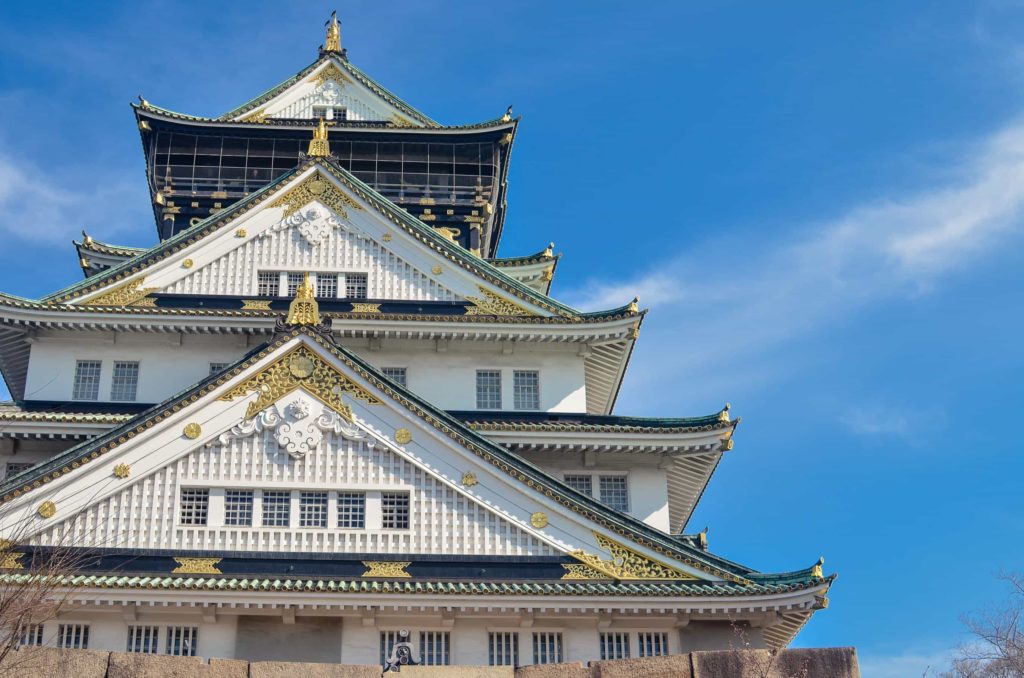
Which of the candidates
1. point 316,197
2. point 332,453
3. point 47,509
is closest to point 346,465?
point 332,453

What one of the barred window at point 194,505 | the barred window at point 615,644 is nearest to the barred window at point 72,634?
the barred window at point 194,505

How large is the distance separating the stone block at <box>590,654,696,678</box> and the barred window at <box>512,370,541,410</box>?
53.3 ft

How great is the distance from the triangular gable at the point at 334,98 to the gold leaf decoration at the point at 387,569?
67.0 ft

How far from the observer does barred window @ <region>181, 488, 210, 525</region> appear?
25.9m

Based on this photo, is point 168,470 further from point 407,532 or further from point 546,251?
point 546,251

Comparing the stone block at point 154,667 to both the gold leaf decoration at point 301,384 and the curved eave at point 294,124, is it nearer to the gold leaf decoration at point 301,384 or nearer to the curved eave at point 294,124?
the gold leaf decoration at point 301,384

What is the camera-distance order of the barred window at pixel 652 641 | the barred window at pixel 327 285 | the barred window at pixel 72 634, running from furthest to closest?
1. the barred window at pixel 327 285
2. the barred window at pixel 652 641
3. the barred window at pixel 72 634

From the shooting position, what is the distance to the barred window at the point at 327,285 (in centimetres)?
3412

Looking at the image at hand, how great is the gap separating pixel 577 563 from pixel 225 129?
21097mm

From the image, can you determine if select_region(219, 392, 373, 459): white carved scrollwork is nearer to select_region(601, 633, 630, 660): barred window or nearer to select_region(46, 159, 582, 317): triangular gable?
select_region(601, 633, 630, 660): barred window

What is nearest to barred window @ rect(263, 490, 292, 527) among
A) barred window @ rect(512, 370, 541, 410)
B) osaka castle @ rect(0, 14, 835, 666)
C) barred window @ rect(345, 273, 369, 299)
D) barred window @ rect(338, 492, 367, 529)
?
osaka castle @ rect(0, 14, 835, 666)

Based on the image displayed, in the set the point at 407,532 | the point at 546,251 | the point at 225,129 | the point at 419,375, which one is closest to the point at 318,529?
the point at 407,532

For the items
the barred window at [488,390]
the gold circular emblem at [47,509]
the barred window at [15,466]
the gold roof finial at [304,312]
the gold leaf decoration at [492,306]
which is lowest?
the gold circular emblem at [47,509]

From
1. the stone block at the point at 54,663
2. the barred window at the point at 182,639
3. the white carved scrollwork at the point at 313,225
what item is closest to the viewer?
the stone block at the point at 54,663
